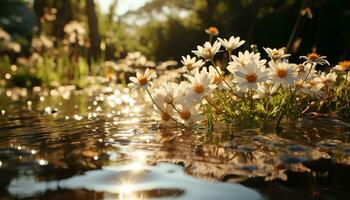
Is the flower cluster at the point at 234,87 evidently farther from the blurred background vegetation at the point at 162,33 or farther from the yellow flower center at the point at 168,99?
the blurred background vegetation at the point at 162,33

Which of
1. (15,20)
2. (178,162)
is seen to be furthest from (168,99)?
(15,20)

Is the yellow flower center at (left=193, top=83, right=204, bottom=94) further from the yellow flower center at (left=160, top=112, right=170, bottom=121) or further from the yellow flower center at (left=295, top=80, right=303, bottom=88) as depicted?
the yellow flower center at (left=295, top=80, right=303, bottom=88)

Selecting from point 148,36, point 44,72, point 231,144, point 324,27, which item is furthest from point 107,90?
point 148,36

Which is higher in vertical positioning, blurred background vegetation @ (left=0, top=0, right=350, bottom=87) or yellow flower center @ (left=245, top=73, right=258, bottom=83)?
blurred background vegetation @ (left=0, top=0, right=350, bottom=87)

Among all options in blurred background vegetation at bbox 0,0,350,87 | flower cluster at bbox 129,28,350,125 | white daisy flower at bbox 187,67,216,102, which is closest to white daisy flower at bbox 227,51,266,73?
flower cluster at bbox 129,28,350,125

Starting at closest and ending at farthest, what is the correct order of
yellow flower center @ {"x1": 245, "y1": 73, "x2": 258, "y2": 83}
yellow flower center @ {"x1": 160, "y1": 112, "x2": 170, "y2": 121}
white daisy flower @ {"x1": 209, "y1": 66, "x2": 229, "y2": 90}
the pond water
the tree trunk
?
the pond water → yellow flower center @ {"x1": 245, "y1": 73, "x2": 258, "y2": 83} → yellow flower center @ {"x1": 160, "y1": 112, "x2": 170, "y2": 121} → white daisy flower @ {"x1": 209, "y1": 66, "x2": 229, "y2": 90} → the tree trunk

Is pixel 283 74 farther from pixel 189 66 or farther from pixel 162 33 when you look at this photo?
pixel 162 33

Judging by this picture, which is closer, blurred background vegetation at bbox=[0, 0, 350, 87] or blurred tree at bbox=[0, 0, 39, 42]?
blurred background vegetation at bbox=[0, 0, 350, 87]
